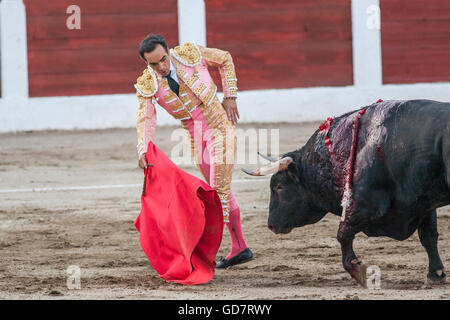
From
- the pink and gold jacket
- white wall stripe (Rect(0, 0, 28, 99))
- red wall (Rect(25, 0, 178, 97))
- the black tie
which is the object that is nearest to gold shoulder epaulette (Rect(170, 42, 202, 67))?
the pink and gold jacket

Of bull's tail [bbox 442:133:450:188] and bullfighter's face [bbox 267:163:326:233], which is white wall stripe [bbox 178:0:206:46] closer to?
bullfighter's face [bbox 267:163:326:233]

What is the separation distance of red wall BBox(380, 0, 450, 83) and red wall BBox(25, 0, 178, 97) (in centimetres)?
256

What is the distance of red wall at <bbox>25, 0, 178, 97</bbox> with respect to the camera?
32.9 feet

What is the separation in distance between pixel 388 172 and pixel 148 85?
122cm

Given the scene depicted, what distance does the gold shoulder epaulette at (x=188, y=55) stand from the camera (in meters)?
4.22

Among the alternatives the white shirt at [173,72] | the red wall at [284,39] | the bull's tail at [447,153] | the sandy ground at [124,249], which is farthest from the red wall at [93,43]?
the bull's tail at [447,153]

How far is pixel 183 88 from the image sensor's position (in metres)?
4.23

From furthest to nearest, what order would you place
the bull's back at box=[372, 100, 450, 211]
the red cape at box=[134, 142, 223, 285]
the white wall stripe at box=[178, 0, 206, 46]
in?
1. the white wall stripe at box=[178, 0, 206, 46]
2. the red cape at box=[134, 142, 223, 285]
3. the bull's back at box=[372, 100, 450, 211]

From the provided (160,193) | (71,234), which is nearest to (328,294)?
(160,193)

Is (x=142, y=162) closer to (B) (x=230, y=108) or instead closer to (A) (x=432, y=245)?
(B) (x=230, y=108)

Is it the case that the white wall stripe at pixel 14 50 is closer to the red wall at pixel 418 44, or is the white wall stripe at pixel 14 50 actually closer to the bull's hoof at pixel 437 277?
the red wall at pixel 418 44

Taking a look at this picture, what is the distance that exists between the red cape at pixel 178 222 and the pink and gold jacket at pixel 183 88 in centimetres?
14

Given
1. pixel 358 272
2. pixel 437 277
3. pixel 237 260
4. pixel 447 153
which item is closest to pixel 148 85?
pixel 237 260

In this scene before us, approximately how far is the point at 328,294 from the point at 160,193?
1061 millimetres
